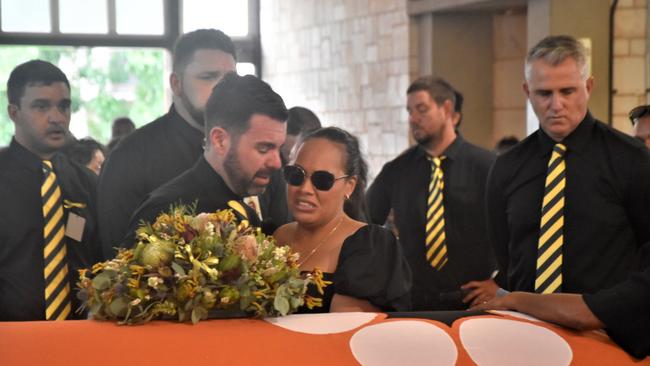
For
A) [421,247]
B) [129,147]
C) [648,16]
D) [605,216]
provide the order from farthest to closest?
[648,16] → [421,247] → [129,147] → [605,216]

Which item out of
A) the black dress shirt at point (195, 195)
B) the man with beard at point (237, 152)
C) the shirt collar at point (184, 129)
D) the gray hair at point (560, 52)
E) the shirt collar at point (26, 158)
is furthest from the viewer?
the shirt collar at point (26, 158)

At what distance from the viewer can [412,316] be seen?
8.27 ft

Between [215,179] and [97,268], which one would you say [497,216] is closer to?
[215,179]

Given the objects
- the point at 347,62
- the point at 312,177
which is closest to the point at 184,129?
the point at 312,177

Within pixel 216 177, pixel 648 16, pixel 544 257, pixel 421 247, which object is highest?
pixel 648 16

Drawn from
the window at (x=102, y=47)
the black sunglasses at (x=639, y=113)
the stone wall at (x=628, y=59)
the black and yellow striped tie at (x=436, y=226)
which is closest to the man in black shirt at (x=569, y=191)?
the black sunglasses at (x=639, y=113)

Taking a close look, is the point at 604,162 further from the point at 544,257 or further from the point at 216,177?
the point at 216,177

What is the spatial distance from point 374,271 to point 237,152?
561 mm

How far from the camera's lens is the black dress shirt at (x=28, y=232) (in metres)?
3.97

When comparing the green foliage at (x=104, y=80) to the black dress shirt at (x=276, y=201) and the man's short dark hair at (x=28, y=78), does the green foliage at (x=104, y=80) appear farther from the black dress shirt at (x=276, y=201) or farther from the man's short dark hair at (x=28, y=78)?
the black dress shirt at (x=276, y=201)

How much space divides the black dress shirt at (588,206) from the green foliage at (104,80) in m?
10.1

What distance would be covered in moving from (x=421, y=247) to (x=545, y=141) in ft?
7.01

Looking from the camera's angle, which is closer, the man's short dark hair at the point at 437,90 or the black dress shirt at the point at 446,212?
the black dress shirt at the point at 446,212

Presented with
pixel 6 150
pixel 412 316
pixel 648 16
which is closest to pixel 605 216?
pixel 412 316
